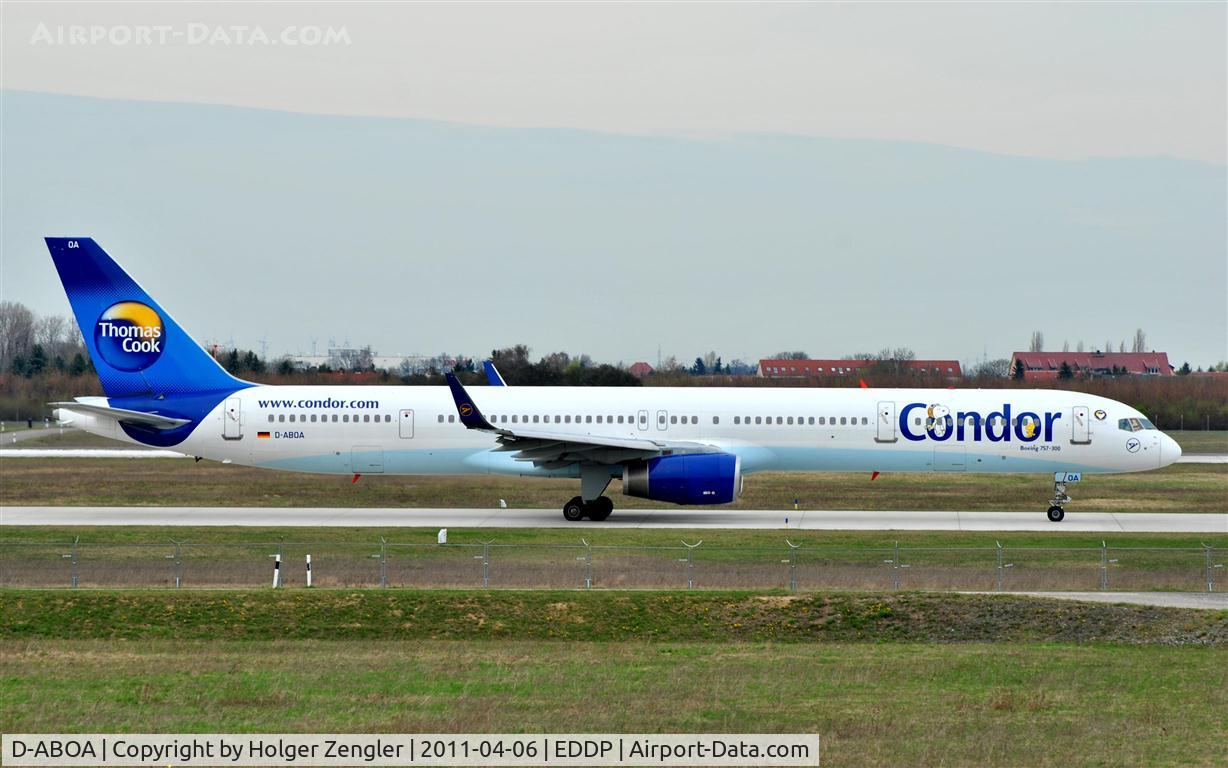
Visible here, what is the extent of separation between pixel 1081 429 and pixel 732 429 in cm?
1044

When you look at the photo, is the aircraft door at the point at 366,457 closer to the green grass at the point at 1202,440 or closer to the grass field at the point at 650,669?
the grass field at the point at 650,669

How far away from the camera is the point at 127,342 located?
41.9 metres

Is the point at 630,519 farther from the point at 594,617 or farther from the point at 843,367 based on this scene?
the point at 843,367

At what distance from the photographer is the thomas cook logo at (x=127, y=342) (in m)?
A: 41.9

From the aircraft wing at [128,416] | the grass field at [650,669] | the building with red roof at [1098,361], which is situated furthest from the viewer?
the building with red roof at [1098,361]

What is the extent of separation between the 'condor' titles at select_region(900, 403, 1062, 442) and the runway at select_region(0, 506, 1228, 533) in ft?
8.00

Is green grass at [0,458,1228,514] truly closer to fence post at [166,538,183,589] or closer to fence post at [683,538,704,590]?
fence post at [683,538,704,590]

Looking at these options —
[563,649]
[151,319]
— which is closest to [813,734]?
[563,649]

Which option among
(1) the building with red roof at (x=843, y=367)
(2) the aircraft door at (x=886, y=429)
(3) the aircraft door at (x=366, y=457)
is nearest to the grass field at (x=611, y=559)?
(2) the aircraft door at (x=886, y=429)

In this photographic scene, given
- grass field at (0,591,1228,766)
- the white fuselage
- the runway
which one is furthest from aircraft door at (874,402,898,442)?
grass field at (0,591,1228,766)

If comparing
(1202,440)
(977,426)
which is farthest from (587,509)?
(1202,440)

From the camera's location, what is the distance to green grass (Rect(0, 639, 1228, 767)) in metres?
16.7

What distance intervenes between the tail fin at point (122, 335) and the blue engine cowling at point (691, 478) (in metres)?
14.0

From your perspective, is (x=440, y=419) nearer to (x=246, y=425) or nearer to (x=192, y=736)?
(x=246, y=425)
